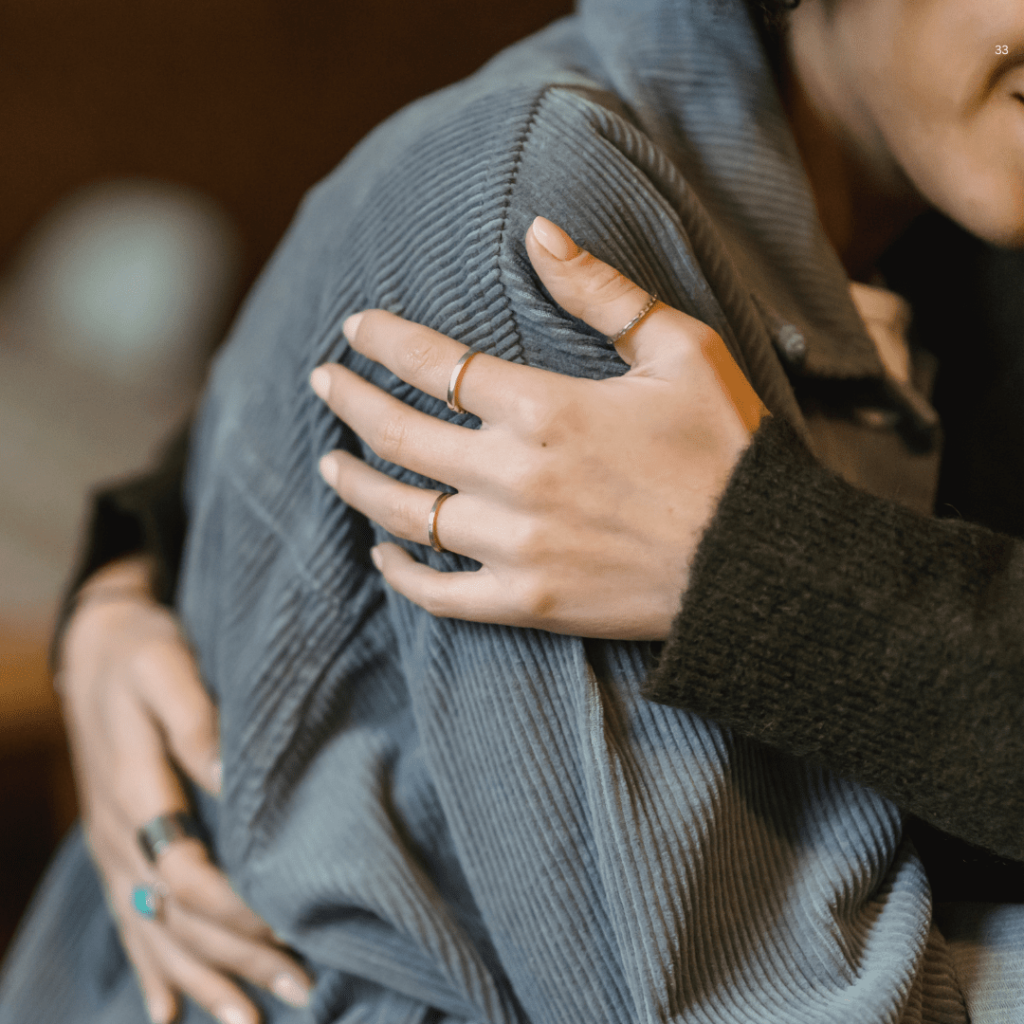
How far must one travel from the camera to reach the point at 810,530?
445 millimetres

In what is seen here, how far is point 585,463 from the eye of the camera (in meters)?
0.46

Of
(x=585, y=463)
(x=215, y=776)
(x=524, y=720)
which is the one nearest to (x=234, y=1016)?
(x=215, y=776)

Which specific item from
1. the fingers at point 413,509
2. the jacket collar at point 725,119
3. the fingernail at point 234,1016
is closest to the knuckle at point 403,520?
the fingers at point 413,509

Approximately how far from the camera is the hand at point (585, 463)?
0.45m

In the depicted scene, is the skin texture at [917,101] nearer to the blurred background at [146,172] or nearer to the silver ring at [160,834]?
the silver ring at [160,834]

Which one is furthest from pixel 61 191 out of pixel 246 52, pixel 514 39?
pixel 514 39

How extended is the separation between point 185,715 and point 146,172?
54.8 inches

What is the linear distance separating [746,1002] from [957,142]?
1.69 ft

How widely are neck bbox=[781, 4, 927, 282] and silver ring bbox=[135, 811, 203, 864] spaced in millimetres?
663

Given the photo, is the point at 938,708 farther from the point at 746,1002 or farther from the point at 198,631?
the point at 198,631

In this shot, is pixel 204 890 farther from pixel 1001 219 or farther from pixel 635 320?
pixel 1001 219

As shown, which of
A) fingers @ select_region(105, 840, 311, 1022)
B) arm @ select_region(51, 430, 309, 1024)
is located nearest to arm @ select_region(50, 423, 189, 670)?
arm @ select_region(51, 430, 309, 1024)

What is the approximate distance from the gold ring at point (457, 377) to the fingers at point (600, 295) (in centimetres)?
5

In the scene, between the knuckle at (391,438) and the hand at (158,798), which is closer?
the knuckle at (391,438)
